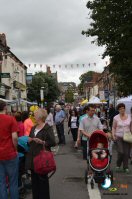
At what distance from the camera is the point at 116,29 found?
2192 cm

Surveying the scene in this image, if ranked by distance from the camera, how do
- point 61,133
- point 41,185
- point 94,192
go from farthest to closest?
point 61,133 < point 94,192 < point 41,185

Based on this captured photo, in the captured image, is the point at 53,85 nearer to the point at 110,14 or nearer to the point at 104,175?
the point at 110,14

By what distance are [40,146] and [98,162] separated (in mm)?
2400

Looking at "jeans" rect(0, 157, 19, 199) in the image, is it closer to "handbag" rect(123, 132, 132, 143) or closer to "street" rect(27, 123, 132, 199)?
"street" rect(27, 123, 132, 199)

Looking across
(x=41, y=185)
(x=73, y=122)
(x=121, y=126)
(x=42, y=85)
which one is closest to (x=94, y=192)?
(x=41, y=185)

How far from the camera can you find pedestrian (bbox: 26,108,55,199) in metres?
6.23

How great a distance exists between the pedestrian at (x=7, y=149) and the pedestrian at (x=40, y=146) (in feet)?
0.81

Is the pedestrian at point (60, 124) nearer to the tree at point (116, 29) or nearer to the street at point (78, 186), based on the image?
the tree at point (116, 29)

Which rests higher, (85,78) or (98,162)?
(85,78)

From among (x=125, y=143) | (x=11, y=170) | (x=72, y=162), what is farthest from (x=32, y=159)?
(x=72, y=162)

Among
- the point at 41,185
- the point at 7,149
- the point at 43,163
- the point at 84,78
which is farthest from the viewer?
the point at 84,78

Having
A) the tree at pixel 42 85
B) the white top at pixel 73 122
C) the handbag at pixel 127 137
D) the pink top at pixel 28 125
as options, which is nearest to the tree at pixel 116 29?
the white top at pixel 73 122

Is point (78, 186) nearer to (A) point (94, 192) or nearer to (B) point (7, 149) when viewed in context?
(A) point (94, 192)

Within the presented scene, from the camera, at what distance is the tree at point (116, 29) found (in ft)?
71.3
